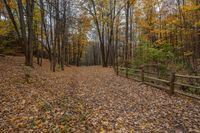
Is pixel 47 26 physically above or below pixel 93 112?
above

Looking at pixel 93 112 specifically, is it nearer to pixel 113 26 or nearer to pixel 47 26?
pixel 113 26

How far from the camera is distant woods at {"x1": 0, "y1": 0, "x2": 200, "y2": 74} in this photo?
15.8m

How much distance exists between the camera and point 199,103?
25.6 feet

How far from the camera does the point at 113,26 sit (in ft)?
98.4

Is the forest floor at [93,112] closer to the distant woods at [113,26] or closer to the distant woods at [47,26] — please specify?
the distant woods at [47,26]

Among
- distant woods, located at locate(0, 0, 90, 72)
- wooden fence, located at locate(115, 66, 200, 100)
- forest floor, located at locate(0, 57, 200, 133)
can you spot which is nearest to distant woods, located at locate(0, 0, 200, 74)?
distant woods, located at locate(0, 0, 90, 72)

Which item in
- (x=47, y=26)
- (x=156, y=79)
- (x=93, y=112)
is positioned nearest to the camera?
(x=93, y=112)

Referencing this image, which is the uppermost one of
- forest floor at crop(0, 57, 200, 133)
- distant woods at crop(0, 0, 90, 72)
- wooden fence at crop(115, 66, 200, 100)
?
distant woods at crop(0, 0, 90, 72)

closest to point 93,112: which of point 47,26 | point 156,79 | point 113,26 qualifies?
point 156,79

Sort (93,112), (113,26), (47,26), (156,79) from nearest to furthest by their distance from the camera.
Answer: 1. (93,112)
2. (156,79)
3. (47,26)
4. (113,26)

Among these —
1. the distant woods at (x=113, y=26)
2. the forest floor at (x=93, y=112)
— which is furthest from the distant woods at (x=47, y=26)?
the forest floor at (x=93, y=112)

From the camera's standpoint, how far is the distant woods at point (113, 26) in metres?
15.8

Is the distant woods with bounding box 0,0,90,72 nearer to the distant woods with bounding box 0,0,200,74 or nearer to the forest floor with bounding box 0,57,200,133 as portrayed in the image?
the distant woods with bounding box 0,0,200,74

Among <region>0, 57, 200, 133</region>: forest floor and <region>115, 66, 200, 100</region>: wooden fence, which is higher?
<region>115, 66, 200, 100</region>: wooden fence
